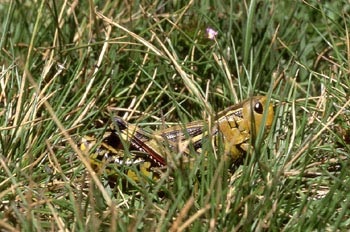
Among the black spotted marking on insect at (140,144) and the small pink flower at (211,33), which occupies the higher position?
the small pink flower at (211,33)

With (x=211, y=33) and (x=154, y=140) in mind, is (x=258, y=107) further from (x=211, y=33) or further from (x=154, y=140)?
(x=211, y=33)

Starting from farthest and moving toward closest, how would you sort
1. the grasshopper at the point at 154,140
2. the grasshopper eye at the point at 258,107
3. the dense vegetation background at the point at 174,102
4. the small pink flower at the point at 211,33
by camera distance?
the small pink flower at the point at 211,33, the grasshopper eye at the point at 258,107, the grasshopper at the point at 154,140, the dense vegetation background at the point at 174,102

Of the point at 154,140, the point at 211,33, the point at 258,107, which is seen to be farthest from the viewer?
the point at 211,33

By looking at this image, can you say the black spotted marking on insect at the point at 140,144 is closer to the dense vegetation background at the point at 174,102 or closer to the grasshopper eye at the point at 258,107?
the dense vegetation background at the point at 174,102

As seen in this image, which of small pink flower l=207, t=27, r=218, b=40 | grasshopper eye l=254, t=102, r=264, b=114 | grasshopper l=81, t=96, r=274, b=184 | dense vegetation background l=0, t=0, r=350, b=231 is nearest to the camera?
dense vegetation background l=0, t=0, r=350, b=231

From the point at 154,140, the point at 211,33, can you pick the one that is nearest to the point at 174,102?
the point at 154,140

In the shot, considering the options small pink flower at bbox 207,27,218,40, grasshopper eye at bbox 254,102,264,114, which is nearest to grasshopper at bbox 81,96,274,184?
grasshopper eye at bbox 254,102,264,114

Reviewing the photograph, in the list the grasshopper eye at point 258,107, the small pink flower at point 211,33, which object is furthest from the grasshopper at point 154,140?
the small pink flower at point 211,33

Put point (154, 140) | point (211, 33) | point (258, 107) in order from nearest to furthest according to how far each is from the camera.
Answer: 1. point (154, 140)
2. point (258, 107)
3. point (211, 33)

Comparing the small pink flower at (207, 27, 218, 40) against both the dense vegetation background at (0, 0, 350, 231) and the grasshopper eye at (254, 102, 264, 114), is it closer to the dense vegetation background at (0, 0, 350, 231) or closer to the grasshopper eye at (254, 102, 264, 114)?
the dense vegetation background at (0, 0, 350, 231)
